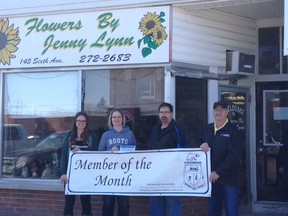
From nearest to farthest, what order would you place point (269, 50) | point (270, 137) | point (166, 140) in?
point (166, 140), point (270, 137), point (269, 50)

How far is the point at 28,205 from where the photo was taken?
10.1 m

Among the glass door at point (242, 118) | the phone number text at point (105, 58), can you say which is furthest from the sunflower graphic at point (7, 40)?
the glass door at point (242, 118)

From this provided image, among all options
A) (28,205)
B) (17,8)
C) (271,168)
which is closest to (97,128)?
(28,205)

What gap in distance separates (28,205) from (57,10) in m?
3.21

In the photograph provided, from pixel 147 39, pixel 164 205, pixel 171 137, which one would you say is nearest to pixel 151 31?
pixel 147 39

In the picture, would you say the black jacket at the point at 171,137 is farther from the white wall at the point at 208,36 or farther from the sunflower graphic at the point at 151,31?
the sunflower graphic at the point at 151,31

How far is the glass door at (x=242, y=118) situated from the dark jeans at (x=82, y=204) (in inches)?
115

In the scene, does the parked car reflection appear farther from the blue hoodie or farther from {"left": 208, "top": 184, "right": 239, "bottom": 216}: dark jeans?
{"left": 208, "top": 184, "right": 239, "bottom": 216}: dark jeans

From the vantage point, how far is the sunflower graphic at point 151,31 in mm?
9211

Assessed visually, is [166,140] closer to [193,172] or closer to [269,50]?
[193,172]

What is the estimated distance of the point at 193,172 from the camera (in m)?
8.01

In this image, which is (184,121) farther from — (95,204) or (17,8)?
(17,8)

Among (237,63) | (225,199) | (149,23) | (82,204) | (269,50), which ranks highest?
(149,23)

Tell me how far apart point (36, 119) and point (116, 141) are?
2214mm
